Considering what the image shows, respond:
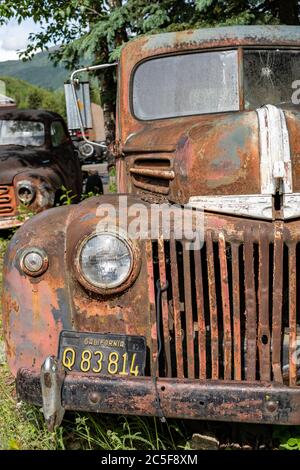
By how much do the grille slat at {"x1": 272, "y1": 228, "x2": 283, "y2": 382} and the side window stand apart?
22.5 feet

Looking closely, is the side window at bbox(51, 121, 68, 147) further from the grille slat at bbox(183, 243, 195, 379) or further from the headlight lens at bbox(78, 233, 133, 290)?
the grille slat at bbox(183, 243, 195, 379)

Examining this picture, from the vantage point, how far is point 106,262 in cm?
260

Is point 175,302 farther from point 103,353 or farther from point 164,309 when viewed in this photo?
point 103,353

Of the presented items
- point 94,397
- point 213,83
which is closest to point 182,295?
point 94,397

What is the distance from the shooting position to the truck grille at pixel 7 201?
794 centimetres

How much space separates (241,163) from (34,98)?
128ft

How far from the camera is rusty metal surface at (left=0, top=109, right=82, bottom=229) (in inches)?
308

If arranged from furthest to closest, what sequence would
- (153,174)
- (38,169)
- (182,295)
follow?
(38,169) → (153,174) → (182,295)

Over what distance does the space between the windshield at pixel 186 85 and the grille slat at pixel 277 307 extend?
1.46m

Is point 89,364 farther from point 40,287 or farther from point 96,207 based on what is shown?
point 96,207

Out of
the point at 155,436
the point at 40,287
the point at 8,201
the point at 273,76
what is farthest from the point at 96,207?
the point at 8,201

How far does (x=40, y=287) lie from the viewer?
2.73 meters

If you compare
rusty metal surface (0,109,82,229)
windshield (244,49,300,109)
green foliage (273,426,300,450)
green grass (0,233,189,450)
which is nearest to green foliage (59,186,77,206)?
rusty metal surface (0,109,82,229)
